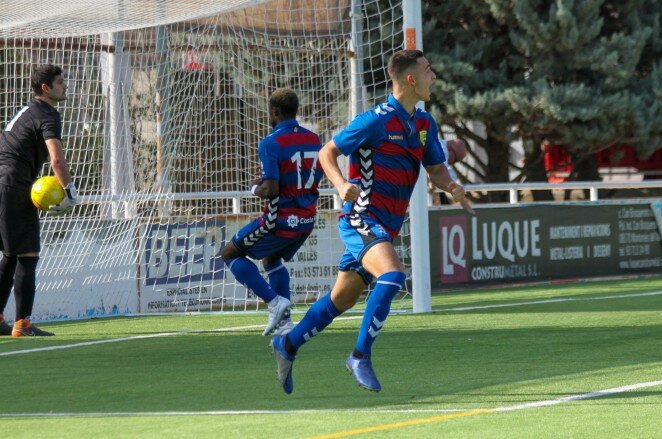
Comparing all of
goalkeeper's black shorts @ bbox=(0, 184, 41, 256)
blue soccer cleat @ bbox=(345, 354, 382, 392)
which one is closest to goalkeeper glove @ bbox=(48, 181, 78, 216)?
goalkeeper's black shorts @ bbox=(0, 184, 41, 256)

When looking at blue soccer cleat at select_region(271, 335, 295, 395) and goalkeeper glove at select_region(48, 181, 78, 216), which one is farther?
goalkeeper glove at select_region(48, 181, 78, 216)

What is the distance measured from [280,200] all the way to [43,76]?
8.14 ft

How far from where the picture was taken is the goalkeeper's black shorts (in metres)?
11.7

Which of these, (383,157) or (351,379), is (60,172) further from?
(383,157)

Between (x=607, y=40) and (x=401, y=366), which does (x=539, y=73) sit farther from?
(x=401, y=366)

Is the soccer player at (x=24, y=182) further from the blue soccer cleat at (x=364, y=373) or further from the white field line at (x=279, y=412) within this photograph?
the blue soccer cleat at (x=364, y=373)

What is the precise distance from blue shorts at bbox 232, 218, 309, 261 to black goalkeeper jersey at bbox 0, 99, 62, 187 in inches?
82.2

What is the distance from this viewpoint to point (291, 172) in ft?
36.1

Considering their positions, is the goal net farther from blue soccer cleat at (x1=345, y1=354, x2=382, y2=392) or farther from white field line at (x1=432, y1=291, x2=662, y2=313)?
blue soccer cleat at (x1=345, y1=354, x2=382, y2=392)

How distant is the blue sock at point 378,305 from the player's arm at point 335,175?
0.53 meters

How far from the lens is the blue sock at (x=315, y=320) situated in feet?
26.5

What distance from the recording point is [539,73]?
2180 centimetres

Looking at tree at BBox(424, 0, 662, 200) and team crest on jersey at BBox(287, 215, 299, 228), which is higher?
tree at BBox(424, 0, 662, 200)

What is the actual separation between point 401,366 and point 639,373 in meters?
1.67
